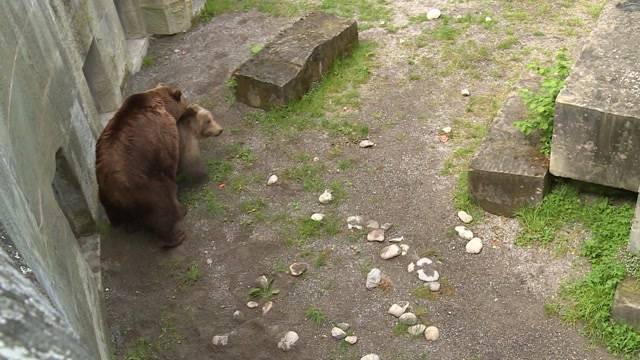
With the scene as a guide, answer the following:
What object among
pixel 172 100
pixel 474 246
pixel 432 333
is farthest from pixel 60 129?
pixel 474 246

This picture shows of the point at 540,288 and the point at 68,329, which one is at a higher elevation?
the point at 68,329

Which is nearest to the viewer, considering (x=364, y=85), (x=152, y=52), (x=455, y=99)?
(x=455, y=99)

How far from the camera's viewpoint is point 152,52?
9.91 metres

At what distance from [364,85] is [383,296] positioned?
3393mm

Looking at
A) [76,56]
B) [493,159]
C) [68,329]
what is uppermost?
[68,329]

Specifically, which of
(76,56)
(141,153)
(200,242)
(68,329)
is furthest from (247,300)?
(68,329)

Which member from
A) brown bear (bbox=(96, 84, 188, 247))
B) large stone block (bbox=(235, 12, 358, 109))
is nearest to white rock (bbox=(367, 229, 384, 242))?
brown bear (bbox=(96, 84, 188, 247))

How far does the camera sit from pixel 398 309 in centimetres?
551

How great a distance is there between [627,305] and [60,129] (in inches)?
190

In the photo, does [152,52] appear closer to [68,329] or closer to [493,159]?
[493,159]

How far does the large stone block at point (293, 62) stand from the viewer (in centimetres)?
797

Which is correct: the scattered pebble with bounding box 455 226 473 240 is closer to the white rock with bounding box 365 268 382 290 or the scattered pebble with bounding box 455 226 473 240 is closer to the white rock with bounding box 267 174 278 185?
the white rock with bounding box 365 268 382 290

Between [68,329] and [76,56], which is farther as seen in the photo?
[76,56]

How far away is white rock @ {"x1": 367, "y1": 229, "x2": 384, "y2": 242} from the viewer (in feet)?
20.4
